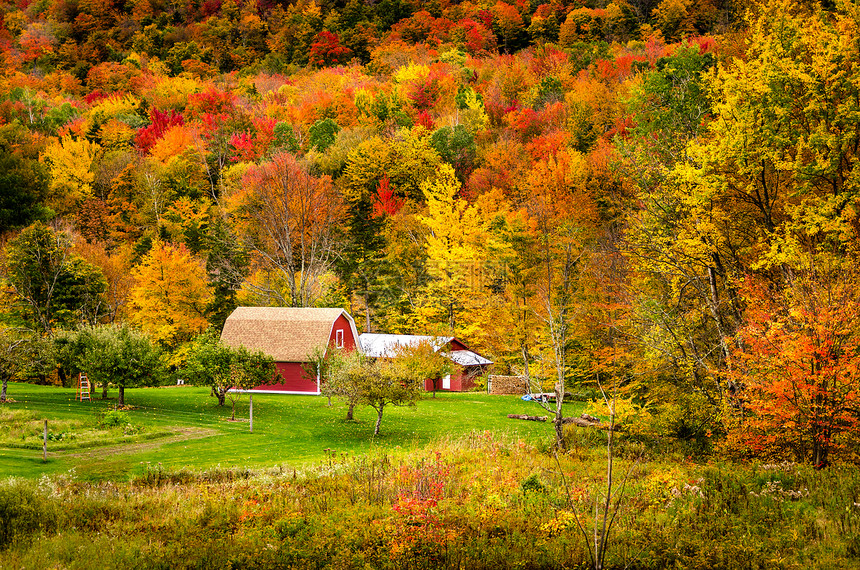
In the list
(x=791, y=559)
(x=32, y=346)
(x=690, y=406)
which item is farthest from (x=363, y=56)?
(x=791, y=559)

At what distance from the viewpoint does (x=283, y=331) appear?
1636 inches

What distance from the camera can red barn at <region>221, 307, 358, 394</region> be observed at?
40688 millimetres

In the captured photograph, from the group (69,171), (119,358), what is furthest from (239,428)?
(69,171)

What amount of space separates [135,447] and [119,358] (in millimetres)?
6550

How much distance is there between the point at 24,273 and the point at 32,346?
588 inches

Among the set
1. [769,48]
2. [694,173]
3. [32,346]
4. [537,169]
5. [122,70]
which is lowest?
[32,346]

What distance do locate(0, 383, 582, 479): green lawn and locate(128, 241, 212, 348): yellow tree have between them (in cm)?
1254

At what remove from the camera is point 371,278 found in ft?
183

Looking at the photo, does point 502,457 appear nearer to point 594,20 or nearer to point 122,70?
point 594,20

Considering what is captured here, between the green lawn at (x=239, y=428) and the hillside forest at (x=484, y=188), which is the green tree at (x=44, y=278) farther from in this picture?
the green lawn at (x=239, y=428)

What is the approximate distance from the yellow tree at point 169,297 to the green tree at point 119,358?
70.3 ft

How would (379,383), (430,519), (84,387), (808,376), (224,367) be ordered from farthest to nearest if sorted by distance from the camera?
(224,367) → (84,387) → (379,383) → (808,376) → (430,519)

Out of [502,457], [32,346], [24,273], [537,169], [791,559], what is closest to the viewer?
[791,559]

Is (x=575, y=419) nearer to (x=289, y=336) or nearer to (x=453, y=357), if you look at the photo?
(x=453, y=357)
